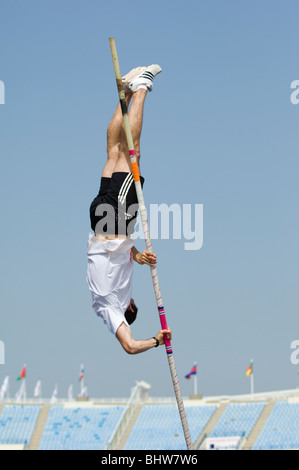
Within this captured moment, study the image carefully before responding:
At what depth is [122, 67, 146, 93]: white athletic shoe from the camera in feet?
26.1

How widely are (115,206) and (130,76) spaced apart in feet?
4.75

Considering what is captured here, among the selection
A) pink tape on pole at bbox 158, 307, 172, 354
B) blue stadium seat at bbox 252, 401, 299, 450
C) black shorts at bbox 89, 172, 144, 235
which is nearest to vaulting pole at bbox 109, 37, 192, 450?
pink tape on pole at bbox 158, 307, 172, 354

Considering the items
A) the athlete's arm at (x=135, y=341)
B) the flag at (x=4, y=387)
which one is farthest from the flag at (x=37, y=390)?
the athlete's arm at (x=135, y=341)

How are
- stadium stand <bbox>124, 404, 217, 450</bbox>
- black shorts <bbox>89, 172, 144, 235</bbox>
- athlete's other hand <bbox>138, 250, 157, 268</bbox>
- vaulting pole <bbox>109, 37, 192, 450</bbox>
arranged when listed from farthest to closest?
stadium stand <bbox>124, 404, 217, 450</bbox>
black shorts <bbox>89, 172, 144, 235</bbox>
athlete's other hand <bbox>138, 250, 157, 268</bbox>
vaulting pole <bbox>109, 37, 192, 450</bbox>

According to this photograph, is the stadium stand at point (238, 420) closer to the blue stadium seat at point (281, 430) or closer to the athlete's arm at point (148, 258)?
the blue stadium seat at point (281, 430)

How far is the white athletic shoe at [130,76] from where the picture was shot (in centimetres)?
796

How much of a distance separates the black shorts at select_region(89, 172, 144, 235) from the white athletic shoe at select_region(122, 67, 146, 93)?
961mm

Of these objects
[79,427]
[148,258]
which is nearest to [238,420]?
[79,427]

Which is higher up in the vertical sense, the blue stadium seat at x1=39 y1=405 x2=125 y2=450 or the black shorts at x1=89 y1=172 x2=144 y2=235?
the black shorts at x1=89 y1=172 x2=144 y2=235

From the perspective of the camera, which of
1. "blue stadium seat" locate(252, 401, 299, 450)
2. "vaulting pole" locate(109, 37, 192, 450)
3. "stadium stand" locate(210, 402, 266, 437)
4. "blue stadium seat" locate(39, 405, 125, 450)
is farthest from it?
"blue stadium seat" locate(39, 405, 125, 450)

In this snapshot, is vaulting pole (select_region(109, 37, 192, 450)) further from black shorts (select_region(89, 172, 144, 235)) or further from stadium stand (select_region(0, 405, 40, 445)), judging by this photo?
stadium stand (select_region(0, 405, 40, 445))

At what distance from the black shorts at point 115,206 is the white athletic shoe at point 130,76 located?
3.15 feet
